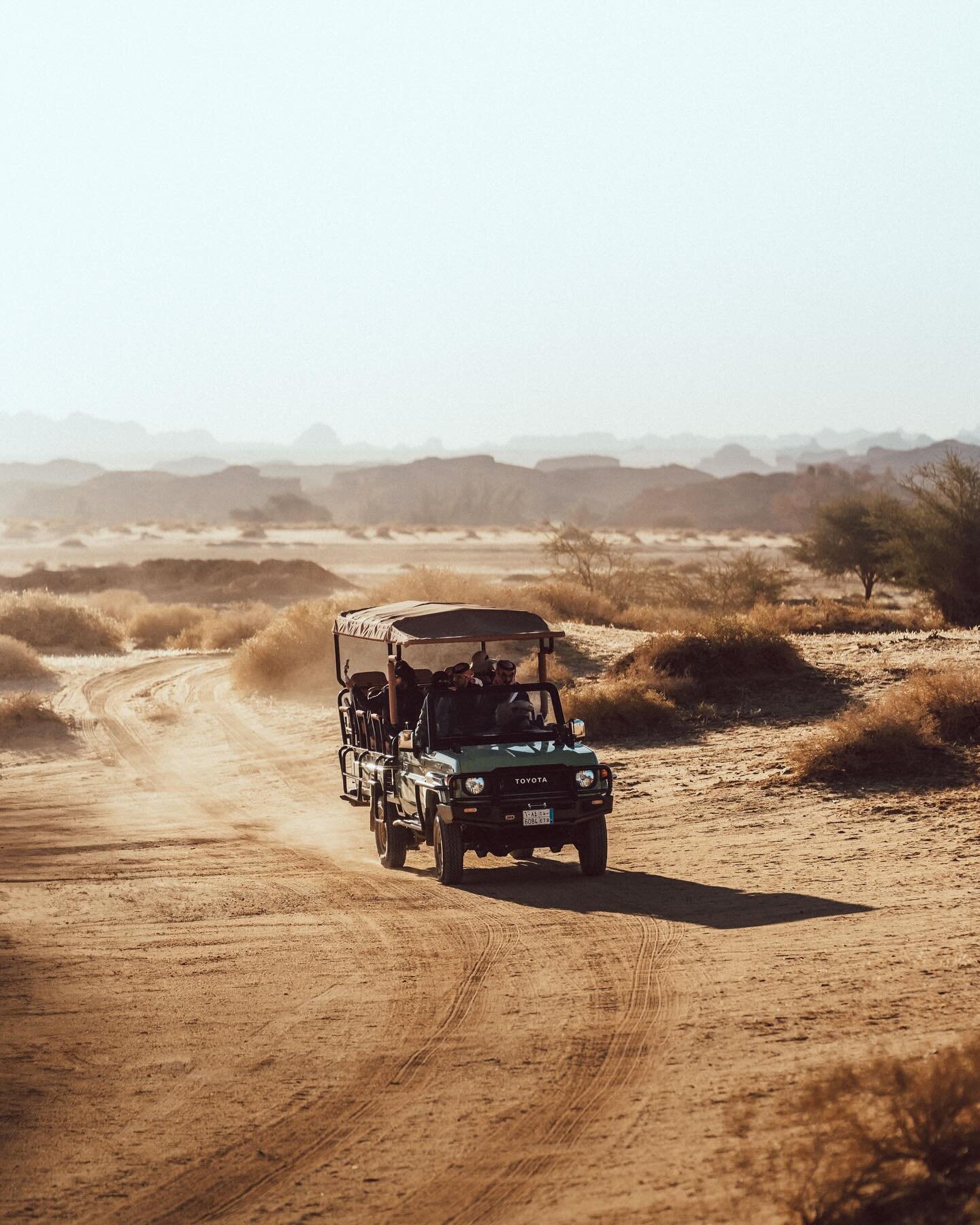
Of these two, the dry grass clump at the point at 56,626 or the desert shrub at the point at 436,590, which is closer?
the desert shrub at the point at 436,590

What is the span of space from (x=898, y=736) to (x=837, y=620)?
15.3 metres

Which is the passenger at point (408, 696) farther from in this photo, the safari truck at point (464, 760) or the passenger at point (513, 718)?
the passenger at point (513, 718)

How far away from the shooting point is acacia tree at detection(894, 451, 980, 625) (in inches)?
1369

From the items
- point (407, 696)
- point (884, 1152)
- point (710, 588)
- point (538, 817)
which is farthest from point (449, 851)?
point (710, 588)

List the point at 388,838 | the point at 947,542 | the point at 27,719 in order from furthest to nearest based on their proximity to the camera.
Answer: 1. the point at 947,542
2. the point at 27,719
3. the point at 388,838

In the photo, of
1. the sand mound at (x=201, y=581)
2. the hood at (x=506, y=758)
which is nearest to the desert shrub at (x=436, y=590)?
the hood at (x=506, y=758)

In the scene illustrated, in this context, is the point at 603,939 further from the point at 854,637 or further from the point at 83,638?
the point at 83,638

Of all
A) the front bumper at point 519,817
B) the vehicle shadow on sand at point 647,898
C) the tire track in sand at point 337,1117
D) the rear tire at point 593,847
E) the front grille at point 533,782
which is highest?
the front grille at point 533,782

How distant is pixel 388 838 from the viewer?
14453 mm

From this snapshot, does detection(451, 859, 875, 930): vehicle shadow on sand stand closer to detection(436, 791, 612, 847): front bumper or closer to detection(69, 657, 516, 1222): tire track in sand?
detection(436, 791, 612, 847): front bumper

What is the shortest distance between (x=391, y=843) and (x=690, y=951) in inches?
178

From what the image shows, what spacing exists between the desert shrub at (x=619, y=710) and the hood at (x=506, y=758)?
786 cm

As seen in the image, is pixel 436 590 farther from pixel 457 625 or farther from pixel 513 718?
pixel 513 718

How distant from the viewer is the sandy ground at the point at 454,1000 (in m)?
6.93
